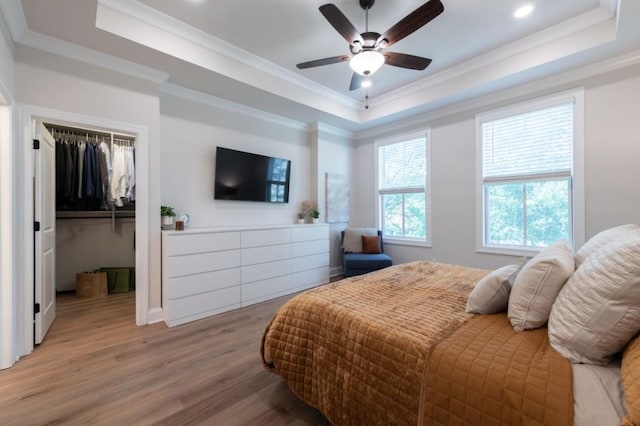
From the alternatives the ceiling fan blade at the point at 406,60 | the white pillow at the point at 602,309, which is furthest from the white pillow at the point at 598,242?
the ceiling fan blade at the point at 406,60

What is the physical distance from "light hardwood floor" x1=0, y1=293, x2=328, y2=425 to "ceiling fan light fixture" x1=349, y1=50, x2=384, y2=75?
96.0 inches

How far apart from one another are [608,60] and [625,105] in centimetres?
49

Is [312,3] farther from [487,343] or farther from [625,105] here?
[625,105]

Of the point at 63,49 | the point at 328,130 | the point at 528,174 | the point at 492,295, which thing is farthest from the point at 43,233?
the point at 528,174

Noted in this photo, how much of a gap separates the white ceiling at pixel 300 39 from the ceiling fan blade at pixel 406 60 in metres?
0.43

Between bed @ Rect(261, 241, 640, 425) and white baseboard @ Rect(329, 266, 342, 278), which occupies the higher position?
bed @ Rect(261, 241, 640, 425)

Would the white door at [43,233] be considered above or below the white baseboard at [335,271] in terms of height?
above

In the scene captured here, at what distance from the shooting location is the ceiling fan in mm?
1831

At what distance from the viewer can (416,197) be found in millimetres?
4383

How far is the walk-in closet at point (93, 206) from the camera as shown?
3494 mm

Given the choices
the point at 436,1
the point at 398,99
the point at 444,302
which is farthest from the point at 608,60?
the point at 444,302

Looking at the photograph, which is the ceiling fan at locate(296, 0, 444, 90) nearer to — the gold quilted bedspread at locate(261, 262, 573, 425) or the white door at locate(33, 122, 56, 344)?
the gold quilted bedspread at locate(261, 262, 573, 425)

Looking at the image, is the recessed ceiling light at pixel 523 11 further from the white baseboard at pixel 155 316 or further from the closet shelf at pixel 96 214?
the closet shelf at pixel 96 214

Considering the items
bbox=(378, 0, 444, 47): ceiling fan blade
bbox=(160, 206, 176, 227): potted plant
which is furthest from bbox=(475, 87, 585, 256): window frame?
bbox=(160, 206, 176, 227): potted plant
